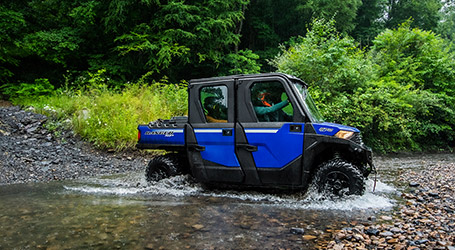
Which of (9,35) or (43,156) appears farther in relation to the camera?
(9,35)

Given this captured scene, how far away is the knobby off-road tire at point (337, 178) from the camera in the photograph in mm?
4207

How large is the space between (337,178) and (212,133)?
1.90 meters

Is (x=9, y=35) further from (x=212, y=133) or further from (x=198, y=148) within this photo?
(x=212, y=133)

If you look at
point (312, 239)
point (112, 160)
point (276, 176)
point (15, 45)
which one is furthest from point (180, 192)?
point (15, 45)

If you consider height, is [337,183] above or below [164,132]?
below

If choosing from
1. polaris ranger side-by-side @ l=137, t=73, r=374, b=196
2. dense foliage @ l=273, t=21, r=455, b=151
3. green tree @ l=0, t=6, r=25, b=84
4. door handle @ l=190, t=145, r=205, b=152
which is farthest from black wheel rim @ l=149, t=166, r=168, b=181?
green tree @ l=0, t=6, r=25, b=84

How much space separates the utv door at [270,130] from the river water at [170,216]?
1.58 feet

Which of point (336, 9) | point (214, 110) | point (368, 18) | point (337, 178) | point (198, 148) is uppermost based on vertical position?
point (368, 18)

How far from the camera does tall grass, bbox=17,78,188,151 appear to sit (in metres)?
8.23

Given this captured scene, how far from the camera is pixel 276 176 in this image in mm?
4484

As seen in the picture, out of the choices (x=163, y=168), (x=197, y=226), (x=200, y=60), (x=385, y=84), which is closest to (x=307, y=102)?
(x=197, y=226)

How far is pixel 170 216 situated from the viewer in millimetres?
3848

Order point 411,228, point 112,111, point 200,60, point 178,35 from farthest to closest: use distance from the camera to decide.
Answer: point 200,60
point 178,35
point 112,111
point 411,228

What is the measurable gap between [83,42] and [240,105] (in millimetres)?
12293
